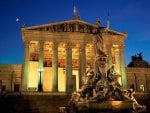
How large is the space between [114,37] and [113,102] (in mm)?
37210

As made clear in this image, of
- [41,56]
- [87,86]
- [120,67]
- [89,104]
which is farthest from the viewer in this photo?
[120,67]

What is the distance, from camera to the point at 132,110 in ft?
63.2

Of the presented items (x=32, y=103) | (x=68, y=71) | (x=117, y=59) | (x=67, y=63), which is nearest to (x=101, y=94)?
(x=32, y=103)

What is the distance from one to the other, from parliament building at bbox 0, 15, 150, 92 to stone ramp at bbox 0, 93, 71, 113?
8.56m

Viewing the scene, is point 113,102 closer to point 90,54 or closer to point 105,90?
point 105,90

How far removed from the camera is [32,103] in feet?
119

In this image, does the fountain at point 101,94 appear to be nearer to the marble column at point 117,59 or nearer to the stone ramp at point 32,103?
the stone ramp at point 32,103

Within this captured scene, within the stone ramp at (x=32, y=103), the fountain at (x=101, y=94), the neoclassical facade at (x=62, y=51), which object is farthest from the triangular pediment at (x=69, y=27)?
the fountain at (x=101, y=94)

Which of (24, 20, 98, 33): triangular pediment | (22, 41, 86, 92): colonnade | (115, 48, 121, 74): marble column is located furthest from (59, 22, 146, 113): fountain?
(115, 48, 121, 74): marble column

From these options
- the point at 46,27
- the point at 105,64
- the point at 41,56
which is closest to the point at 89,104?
the point at 105,64

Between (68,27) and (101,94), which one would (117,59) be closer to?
(68,27)

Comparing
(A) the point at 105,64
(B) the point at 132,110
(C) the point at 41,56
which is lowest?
(B) the point at 132,110

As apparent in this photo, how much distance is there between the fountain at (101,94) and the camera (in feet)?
61.5

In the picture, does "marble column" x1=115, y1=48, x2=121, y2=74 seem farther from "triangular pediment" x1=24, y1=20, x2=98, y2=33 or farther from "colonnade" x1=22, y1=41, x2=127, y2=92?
"triangular pediment" x1=24, y1=20, x2=98, y2=33
